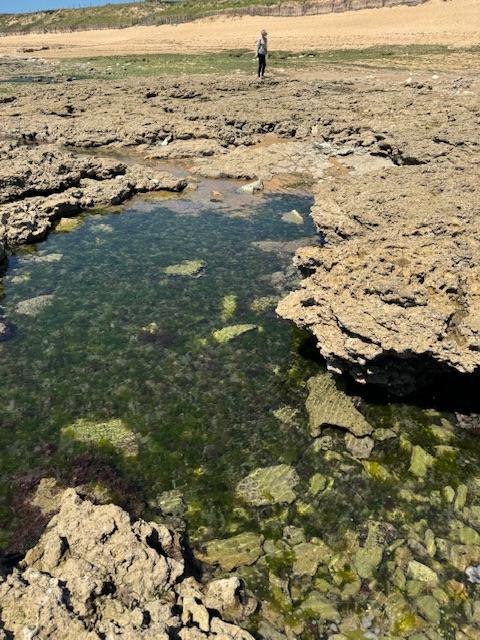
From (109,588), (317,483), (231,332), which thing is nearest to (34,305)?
(231,332)

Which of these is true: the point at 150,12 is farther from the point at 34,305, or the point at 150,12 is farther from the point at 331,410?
the point at 331,410

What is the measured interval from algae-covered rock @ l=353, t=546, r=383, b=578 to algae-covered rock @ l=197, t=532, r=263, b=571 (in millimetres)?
1470

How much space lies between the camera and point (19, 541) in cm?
754

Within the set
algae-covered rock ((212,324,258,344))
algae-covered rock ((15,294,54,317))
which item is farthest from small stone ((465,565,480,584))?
algae-covered rock ((15,294,54,317))

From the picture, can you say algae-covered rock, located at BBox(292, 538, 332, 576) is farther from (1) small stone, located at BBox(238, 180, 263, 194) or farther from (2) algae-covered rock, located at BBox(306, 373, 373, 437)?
(1) small stone, located at BBox(238, 180, 263, 194)

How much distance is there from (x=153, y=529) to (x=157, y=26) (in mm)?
142422

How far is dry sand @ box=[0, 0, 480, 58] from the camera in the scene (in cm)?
6662

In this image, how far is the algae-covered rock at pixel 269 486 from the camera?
832 cm

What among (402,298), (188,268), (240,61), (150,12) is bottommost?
(188,268)

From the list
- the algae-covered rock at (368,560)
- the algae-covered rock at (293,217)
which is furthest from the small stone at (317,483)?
the algae-covered rock at (293,217)

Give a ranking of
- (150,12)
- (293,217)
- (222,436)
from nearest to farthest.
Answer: (222,436) < (293,217) < (150,12)

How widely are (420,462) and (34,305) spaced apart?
34.6 ft

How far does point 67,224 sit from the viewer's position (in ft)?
63.0

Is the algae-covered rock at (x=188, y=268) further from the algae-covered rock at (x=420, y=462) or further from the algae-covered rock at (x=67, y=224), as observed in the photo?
the algae-covered rock at (x=420, y=462)
